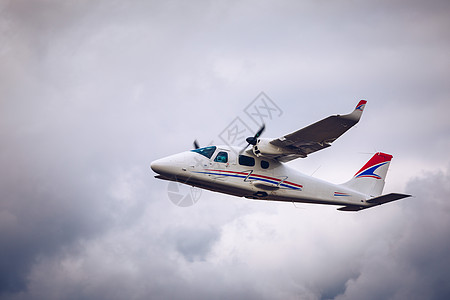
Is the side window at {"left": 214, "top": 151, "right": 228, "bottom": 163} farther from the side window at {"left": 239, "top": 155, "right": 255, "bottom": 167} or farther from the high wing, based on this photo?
the high wing

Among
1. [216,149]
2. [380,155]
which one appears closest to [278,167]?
[216,149]

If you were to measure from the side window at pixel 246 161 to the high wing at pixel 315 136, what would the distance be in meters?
1.55

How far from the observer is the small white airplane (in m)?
29.4

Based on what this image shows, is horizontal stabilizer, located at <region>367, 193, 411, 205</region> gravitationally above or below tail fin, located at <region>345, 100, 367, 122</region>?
below

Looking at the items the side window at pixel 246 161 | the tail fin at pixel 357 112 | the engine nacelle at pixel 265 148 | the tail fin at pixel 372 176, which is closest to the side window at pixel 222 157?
the side window at pixel 246 161

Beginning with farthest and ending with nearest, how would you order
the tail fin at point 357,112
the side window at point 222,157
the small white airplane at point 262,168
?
1. the side window at point 222,157
2. the small white airplane at point 262,168
3. the tail fin at point 357,112

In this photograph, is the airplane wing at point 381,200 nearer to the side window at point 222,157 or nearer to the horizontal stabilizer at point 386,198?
the horizontal stabilizer at point 386,198

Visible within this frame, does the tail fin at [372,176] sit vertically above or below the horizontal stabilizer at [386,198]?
above

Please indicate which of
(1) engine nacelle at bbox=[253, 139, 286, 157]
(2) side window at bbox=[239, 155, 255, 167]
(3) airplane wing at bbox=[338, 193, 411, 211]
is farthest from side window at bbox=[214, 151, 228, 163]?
(3) airplane wing at bbox=[338, 193, 411, 211]

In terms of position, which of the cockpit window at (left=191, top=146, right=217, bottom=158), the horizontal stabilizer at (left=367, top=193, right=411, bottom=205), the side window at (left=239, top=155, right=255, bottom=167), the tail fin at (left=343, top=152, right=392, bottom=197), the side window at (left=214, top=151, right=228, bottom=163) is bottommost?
the horizontal stabilizer at (left=367, top=193, right=411, bottom=205)

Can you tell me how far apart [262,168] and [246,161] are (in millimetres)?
1119

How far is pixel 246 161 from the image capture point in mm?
30766

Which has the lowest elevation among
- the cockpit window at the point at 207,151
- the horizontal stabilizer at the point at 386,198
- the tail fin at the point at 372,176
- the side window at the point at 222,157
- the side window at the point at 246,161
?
the horizontal stabilizer at the point at 386,198

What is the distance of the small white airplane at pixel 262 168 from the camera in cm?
2939
